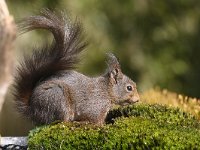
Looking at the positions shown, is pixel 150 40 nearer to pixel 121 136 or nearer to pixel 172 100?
pixel 172 100

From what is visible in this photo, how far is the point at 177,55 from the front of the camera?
13438 millimetres

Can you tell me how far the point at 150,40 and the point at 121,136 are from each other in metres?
7.64

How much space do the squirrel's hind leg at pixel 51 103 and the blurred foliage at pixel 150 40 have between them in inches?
227

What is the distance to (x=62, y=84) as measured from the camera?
266 inches

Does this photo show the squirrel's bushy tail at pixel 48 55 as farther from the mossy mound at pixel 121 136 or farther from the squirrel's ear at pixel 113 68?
the mossy mound at pixel 121 136

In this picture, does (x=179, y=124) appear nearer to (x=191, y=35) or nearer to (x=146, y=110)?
(x=146, y=110)

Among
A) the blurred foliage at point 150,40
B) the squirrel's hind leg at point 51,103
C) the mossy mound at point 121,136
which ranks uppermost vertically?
the blurred foliage at point 150,40

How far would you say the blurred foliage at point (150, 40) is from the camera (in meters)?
12.8

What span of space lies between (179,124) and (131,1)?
21.5 ft

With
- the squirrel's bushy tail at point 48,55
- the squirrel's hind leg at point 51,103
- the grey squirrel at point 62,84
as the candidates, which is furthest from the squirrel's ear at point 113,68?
the squirrel's hind leg at point 51,103

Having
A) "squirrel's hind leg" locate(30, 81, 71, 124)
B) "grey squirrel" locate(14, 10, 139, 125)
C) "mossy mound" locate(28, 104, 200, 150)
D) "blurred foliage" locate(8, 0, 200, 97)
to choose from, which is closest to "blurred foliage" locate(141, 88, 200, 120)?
"grey squirrel" locate(14, 10, 139, 125)

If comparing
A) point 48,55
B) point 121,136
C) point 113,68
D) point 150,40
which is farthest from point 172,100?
point 150,40

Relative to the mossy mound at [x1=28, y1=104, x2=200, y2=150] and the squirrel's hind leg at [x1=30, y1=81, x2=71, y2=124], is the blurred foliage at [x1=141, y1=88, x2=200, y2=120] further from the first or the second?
the squirrel's hind leg at [x1=30, y1=81, x2=71, y2=124]

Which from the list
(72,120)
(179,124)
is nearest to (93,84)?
(72,120)
